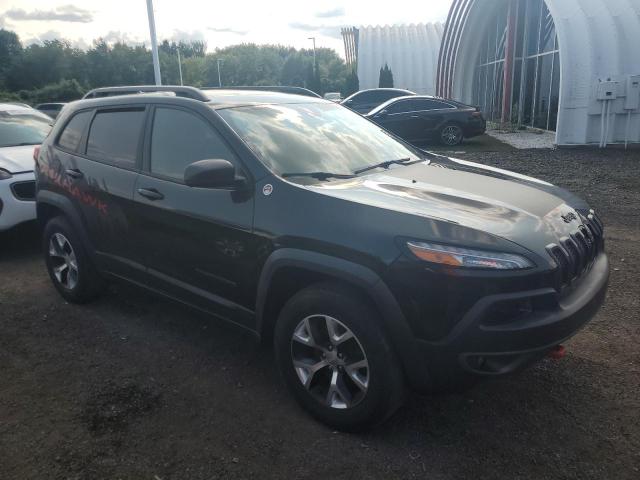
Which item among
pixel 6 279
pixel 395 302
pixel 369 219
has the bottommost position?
pixel 6 279

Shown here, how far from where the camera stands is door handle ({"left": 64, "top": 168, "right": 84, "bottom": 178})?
431 cm

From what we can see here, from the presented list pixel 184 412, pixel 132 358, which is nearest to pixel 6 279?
pixel 132 358

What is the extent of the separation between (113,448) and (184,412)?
0.44 metres

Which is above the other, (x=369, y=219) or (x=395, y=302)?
(x=369, y=219)

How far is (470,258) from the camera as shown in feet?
8.12

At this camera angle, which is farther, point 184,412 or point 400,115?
point 400,115

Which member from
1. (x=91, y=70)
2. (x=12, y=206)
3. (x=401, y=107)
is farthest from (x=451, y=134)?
(x=91, y=70)

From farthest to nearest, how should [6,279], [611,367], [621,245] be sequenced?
[621,245] < [6,279] < [611,367]

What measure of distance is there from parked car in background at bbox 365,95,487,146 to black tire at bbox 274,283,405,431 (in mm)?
13166

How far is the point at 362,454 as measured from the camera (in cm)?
276

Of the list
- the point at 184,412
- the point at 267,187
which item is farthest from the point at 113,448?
the point at 267,187

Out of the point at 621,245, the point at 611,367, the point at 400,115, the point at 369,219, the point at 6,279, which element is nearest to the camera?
the point at 369,219

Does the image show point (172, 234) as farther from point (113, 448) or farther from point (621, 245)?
point (621, 245)

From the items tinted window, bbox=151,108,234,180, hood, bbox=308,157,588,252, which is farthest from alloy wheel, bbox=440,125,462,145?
tinted window, bbox=151,108,234,180
